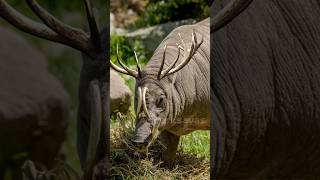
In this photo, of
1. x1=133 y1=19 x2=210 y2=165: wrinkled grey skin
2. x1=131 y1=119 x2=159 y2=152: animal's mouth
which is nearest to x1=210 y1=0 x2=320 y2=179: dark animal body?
x1=133 y1=19 x2=210 y2=165: wrinkled grey skin

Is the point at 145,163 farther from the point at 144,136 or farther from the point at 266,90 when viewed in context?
the point at 266,90

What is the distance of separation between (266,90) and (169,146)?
13.3 inches

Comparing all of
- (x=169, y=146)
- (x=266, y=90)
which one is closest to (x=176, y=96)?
(x=169, y=146)

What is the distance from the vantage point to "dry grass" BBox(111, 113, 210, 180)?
1.91 metres

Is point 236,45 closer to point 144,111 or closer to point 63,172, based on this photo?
point 144,111

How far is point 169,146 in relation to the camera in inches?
76.0

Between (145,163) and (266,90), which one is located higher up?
(266,90)

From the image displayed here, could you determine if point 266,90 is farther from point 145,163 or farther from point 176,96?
point 145,163

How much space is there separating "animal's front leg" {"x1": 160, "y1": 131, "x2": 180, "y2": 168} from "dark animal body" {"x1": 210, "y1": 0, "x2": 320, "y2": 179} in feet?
0.38

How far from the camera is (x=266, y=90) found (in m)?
1.94

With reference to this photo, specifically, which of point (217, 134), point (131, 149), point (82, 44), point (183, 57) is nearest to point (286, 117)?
point (217, 134)

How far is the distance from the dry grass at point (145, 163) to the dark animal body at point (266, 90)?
6 cm

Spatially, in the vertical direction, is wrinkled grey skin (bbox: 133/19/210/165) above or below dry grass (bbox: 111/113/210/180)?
above

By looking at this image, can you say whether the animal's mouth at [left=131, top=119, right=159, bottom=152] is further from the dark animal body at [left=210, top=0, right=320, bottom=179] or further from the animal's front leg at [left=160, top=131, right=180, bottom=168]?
the dark animal body at [left=210, top=0, right=320, bottom=179]
